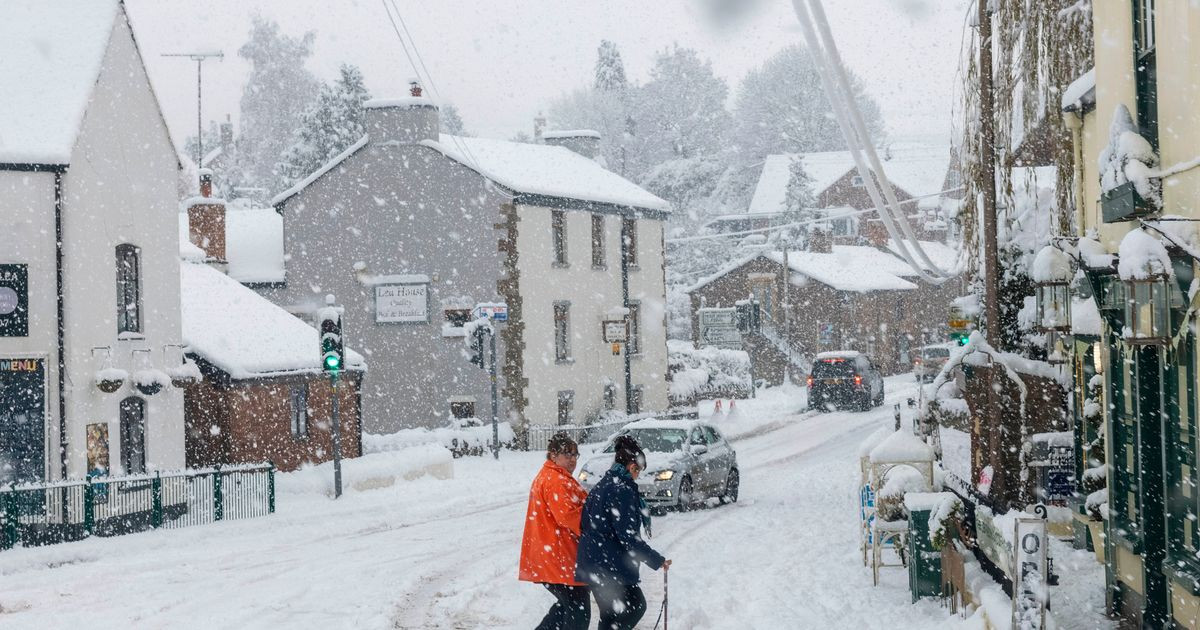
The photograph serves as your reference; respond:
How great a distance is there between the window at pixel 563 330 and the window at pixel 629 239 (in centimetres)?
394

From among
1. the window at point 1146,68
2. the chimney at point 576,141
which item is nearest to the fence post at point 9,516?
the window at point 1146,68

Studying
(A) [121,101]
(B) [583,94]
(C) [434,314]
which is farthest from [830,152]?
(A) [121,101]

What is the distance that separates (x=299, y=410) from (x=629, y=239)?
15529 mm

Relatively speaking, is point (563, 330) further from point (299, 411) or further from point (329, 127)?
point (329, 127)

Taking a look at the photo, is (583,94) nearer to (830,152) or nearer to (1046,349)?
(830,152)

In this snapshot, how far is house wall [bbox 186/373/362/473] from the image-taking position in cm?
2678

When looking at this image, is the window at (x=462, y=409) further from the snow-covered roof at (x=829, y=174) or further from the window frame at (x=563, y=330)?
the snow-covered roof at (x=829, y=174)

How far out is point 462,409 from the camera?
36.5 meters

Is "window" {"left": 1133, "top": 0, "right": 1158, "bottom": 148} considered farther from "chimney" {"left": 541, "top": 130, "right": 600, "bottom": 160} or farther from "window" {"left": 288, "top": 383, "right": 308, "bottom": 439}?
"chimney" {"left": 541, "top": 130, "right": 600, "bottom": 160}

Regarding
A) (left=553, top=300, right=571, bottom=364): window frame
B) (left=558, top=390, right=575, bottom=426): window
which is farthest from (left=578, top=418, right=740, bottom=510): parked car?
(left=553, top=300, right=571, bottom=364): window frame

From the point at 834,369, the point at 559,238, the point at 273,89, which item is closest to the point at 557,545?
the point at 559,238

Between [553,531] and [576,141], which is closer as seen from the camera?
[553,531]

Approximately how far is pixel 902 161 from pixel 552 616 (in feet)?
282

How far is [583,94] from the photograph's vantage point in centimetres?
9662
